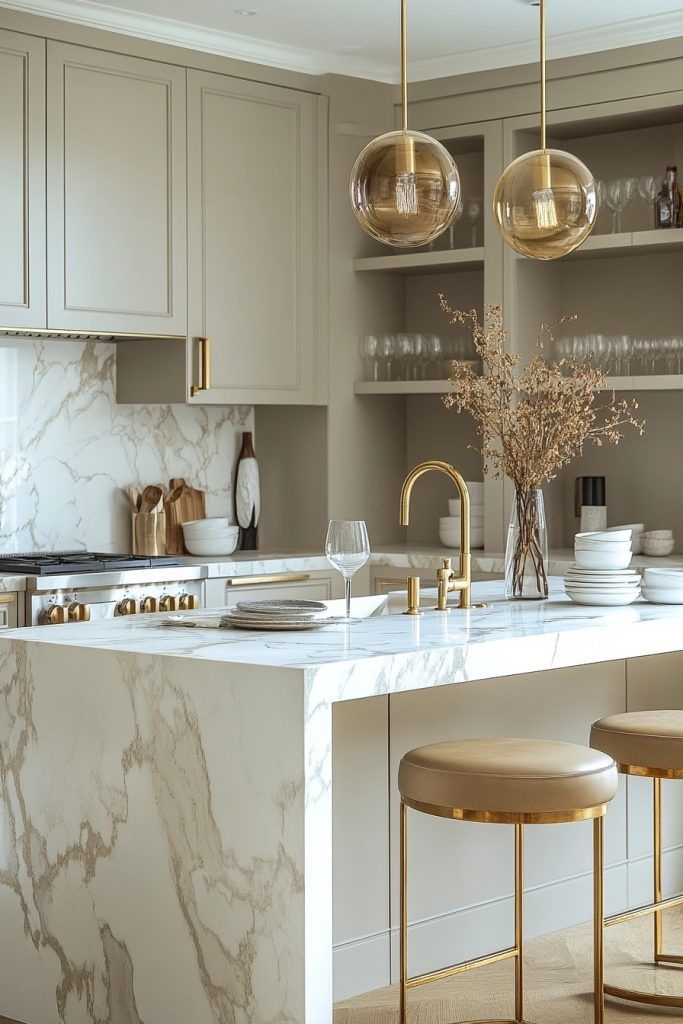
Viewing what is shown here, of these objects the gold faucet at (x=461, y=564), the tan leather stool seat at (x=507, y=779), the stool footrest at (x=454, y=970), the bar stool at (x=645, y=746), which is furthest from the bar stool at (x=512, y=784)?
the gold faucet at (x=461, y=564)

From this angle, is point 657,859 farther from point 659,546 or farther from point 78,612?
point 78,612

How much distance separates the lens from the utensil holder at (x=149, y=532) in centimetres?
519

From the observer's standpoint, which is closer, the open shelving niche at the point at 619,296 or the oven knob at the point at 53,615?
the oven knob at the point at 53,615

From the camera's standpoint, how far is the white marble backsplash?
493 centimetres

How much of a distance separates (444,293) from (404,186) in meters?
2.88

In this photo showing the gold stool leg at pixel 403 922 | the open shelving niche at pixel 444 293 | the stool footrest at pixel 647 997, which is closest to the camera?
the gold stool leg at pixel 403 922

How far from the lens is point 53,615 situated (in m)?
4.28

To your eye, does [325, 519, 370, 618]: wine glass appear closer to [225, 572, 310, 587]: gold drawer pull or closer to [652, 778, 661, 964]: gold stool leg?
[652, 778, 661, 964]: gold stool leg

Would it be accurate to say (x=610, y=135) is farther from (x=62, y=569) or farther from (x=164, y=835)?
(x=164, y=835)

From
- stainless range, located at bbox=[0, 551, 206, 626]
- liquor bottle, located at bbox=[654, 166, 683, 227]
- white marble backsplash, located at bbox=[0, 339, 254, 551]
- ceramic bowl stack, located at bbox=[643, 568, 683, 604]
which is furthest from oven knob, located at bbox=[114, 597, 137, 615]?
liquor bottle, located at bbox=[654, 166, 683, 227]

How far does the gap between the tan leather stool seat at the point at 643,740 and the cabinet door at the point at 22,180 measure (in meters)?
2.42

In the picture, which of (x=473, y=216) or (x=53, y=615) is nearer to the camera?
(x=53, y=615)

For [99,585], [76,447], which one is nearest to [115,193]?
[76,447]

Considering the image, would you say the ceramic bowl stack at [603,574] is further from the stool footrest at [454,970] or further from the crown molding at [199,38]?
the crown molding at [199,38]
